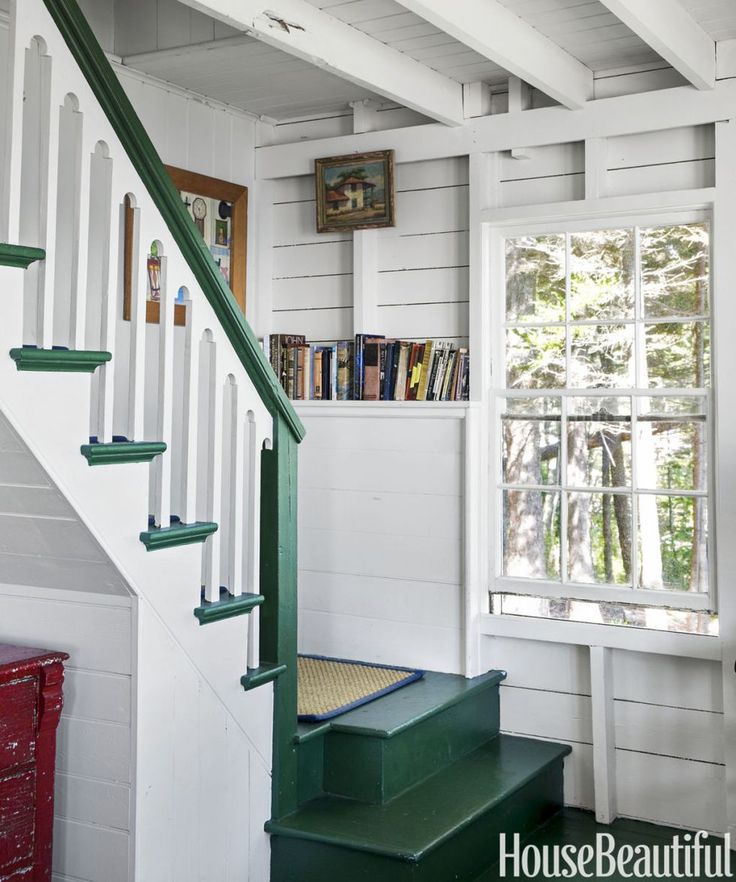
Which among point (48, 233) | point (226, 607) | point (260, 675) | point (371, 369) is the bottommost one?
point (260, 675)

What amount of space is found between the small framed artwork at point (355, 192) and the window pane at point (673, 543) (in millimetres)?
1619

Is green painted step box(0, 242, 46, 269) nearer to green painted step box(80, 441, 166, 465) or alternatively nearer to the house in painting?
the house in painting

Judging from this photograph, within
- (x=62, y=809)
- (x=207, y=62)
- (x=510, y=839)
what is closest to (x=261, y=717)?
(x=62, y=809)

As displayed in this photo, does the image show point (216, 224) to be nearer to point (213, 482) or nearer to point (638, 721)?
point (213, 482)

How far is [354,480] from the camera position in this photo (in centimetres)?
450

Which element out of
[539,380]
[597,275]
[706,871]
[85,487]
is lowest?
[706,871]

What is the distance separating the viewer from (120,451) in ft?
9.04

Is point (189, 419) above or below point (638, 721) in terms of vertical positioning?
above

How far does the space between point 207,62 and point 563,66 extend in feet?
4.44

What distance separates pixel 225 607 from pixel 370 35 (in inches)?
83.7

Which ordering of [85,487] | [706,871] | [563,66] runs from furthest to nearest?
[563,66], [706,871], [85,487]

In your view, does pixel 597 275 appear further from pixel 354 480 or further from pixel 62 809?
pixel 62 809

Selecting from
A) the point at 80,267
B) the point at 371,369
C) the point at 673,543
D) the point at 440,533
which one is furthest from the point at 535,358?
the point at 80,267

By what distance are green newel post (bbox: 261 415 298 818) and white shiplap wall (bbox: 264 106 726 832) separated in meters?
1.02
